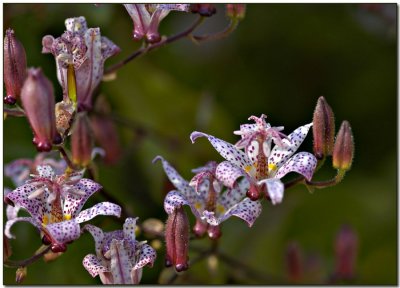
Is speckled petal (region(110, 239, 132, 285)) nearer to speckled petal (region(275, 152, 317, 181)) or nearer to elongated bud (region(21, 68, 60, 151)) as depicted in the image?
elongated bud (region(21, 68, 60, 151))

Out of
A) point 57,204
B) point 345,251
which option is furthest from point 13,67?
point 345,251

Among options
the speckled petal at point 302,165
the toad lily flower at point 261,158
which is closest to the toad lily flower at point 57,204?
the toad lily flower at point 261,158

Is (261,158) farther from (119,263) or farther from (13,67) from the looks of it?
(13,67)

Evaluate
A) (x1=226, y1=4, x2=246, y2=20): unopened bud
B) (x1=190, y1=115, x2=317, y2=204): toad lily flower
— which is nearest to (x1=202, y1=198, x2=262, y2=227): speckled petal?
(x1=190, y1=115, x2=317, y2=204): toad lily flower

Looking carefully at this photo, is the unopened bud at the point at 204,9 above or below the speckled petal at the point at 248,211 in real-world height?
above

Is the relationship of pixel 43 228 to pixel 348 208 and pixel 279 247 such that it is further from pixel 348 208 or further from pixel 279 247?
pixel 348 208

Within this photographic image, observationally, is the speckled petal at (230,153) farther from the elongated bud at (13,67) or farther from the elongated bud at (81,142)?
the elongated bud at (13,67)
